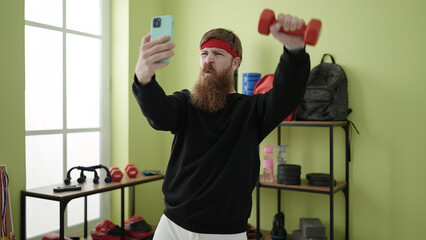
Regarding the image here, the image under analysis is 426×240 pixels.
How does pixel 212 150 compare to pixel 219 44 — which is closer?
pixel 212 150

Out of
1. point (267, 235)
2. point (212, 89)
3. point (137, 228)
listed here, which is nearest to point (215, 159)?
point (212, 89)

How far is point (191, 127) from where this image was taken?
4.53ft

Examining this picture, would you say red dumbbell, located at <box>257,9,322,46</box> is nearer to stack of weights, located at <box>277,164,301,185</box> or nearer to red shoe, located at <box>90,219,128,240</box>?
stack of weights, located at <box>277,164,301,185</box>

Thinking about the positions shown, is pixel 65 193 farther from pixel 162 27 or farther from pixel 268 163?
pixel 162 27

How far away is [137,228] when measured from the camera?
10.3ft

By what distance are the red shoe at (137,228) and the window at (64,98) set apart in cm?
50

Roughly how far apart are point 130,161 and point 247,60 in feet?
4.55

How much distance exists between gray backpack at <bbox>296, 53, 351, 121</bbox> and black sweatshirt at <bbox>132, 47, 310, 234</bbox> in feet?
5.62

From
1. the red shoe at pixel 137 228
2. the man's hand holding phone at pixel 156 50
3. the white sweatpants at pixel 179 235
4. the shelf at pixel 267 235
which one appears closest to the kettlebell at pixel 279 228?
the shelf at pixel 267 235

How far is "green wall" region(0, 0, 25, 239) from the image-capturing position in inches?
103

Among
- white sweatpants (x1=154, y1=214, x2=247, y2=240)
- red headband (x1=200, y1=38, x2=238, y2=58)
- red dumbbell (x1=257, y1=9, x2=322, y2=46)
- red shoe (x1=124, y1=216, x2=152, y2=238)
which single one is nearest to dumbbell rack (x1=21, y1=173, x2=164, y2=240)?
red shoe (x1=124, y1=216, x2=152, y2=238)

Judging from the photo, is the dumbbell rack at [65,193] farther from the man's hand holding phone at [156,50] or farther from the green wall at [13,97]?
the man's hand holding phone at [156,50]

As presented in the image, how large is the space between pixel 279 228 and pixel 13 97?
2190 mm

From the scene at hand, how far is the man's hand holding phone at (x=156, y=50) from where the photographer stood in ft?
3.52
